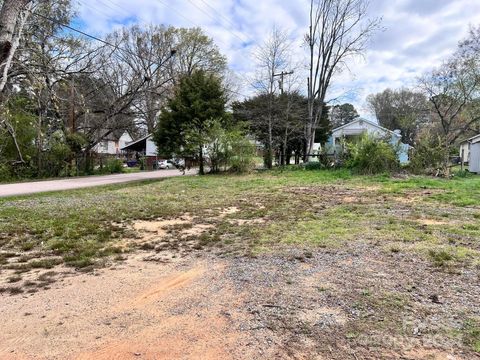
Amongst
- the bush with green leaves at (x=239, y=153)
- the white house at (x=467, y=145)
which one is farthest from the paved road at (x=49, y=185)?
the white house at (x=467, y=145)

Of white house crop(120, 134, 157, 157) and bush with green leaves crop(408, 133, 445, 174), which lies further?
white house crop(120, 134, 157, 157)

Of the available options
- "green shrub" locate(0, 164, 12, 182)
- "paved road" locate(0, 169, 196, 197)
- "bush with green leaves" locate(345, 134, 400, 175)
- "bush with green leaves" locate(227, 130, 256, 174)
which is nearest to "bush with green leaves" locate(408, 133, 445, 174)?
"bush with green leaves" locate(345, 134, 400, 175)

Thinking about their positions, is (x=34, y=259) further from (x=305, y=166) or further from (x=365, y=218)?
(x=305, y=166)

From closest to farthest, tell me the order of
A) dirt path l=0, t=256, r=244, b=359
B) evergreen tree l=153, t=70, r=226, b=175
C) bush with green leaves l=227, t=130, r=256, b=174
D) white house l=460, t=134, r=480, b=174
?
dirt path l=0, t=256, r=244, b=359 → bush with green leaves l=227, t=130, r=256, b=174 → evergreen tree l=153, t=70, r=226, b=175 → white house l=460, t=134, r=480, b=174

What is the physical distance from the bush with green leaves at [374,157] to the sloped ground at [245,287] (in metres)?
9.54

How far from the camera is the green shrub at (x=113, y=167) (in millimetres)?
22750

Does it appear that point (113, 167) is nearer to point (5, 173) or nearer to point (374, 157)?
point (5, 173)

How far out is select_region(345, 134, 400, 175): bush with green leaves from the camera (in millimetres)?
15578

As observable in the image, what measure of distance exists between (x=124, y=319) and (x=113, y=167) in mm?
21786

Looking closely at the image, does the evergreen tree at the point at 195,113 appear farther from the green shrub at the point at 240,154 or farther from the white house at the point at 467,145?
the white house at the point at 467,145

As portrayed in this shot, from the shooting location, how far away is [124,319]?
263 cm

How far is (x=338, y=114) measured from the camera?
2281 inches

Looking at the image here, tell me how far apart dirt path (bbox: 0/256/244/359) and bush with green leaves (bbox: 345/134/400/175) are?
1369cm

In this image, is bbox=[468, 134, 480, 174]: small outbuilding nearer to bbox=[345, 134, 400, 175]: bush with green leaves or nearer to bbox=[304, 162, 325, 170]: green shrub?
bbox=[345, 134, 400, 175]: bush with green leaves
